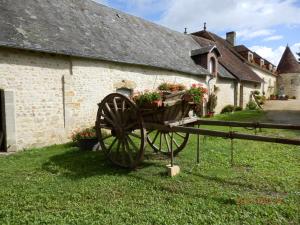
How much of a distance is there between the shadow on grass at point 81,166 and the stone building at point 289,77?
115 ft

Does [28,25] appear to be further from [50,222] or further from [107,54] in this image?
[50,222]

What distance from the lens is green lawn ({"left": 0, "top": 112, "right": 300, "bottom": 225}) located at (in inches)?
148

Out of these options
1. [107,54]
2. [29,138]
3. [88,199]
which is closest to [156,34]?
[107,54]

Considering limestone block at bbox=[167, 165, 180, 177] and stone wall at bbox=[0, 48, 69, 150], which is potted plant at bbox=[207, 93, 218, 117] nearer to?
stone wall at bbox=[0, 48, 69, 150]

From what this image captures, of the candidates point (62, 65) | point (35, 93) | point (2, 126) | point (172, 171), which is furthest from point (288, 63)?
point (2, 126)

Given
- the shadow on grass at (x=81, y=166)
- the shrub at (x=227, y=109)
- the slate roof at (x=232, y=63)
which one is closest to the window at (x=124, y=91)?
the shadow on grass at (x=81, y=166)

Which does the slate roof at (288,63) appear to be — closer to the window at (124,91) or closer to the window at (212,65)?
the window at (212,65)

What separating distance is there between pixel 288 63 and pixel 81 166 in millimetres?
37878

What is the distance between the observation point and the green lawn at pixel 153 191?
12.3ft

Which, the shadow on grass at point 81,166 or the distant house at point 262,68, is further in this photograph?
the distant house at point 262,68

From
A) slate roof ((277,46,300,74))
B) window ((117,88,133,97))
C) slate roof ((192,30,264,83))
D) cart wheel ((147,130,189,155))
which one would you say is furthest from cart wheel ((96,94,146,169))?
slate roof ((277,46,300,74))

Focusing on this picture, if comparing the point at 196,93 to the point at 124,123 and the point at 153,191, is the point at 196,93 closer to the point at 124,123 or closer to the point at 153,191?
the point at 124,123

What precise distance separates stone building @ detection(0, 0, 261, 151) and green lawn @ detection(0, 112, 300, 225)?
6.31 feet

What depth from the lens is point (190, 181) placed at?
16.9 ft
